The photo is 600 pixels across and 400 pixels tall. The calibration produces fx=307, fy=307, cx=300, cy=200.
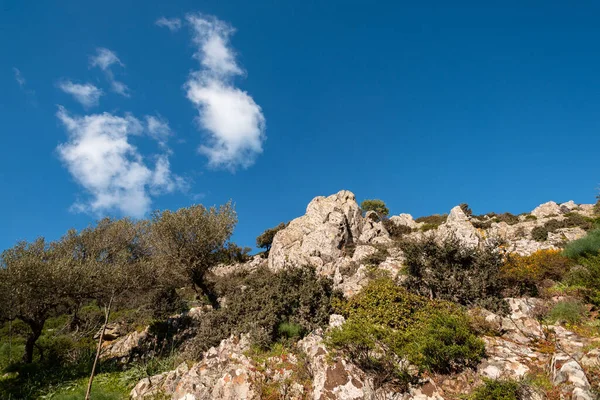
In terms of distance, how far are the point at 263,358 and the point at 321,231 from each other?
2169 centimetres

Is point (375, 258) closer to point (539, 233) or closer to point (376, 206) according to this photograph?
point (539, 233)

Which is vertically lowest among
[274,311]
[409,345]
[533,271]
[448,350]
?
[448,350]

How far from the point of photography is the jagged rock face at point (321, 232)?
30625 millimetres

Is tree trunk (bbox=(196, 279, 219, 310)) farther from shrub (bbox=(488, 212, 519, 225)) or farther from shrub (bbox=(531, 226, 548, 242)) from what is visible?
shrub (bbox=(488, 212, 519, 225))

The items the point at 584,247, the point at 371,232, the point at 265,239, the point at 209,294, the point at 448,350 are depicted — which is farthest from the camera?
the point at 265,239

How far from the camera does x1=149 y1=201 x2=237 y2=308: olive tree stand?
22.1m

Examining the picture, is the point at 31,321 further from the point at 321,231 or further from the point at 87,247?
the point at 321,231

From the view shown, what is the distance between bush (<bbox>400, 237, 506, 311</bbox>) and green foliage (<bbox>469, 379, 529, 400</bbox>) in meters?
5.30

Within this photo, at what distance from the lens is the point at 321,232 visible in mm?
32031

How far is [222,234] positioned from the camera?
76.4ft

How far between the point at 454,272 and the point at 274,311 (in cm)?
820

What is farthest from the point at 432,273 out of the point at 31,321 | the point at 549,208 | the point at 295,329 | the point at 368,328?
the point at 549,208

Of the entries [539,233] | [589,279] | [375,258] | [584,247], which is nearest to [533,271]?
[589,279]

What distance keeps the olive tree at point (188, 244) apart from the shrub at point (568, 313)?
18532 mm
